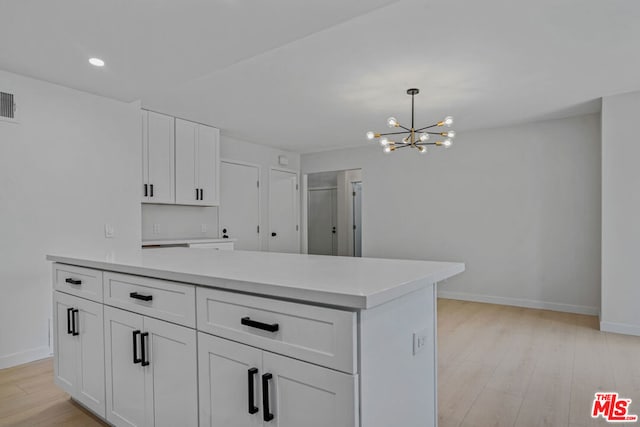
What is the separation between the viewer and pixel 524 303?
4816mm

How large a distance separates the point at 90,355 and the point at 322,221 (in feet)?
21.8

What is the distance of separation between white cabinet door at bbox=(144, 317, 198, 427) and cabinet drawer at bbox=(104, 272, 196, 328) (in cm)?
4

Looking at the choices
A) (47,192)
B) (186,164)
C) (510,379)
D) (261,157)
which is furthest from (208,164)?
(510,379)

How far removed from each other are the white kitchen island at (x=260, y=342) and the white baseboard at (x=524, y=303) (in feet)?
13.0

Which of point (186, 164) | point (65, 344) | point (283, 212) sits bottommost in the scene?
point (65, 344)

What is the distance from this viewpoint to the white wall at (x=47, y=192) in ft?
9.37

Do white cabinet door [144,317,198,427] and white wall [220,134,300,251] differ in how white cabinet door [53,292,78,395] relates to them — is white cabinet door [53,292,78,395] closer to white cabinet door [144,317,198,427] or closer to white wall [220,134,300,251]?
white cabinet door [144,317,198,427]

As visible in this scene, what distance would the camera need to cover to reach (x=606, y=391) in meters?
2.40

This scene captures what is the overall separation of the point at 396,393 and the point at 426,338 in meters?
0.30

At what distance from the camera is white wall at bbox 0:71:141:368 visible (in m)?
2.86

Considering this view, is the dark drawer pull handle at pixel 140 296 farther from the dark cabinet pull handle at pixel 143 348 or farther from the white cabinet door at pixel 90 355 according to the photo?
the white cabinet door at pixel 90 355

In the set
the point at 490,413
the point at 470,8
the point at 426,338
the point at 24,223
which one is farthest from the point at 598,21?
the point at 24,223

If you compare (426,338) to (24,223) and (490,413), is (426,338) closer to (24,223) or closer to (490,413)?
(490,413)

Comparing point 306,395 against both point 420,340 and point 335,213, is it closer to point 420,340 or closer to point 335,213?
point 420,340
